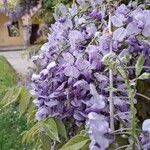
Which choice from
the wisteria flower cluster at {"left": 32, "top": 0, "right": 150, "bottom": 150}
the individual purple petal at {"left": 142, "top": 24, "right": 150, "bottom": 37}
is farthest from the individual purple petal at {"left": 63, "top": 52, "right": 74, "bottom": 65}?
the individual purple petal at {"left": 142, "top": 24, "right": 150, "bottom": 37}

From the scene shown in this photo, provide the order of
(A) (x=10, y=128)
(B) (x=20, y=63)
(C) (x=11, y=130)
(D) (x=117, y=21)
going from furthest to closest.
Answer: (B) (x=20, y=63)
(A) (x=10, y=128)
(C) (x=11, y=130)
(D) (x=117, y=21)

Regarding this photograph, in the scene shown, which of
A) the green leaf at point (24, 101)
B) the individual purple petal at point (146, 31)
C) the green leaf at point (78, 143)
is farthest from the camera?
the green leaf at point (24, 101)

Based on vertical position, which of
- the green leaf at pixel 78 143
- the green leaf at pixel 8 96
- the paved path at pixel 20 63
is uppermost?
the green leaf at pixel 78 143

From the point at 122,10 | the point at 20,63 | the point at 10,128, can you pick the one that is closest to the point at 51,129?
the point at 122,10

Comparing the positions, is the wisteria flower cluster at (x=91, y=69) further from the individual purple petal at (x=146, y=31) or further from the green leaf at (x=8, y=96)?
the green leaf at (x=8, y=96)

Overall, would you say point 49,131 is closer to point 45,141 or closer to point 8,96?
point 45,141

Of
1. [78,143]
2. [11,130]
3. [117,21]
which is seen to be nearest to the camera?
[78,143]

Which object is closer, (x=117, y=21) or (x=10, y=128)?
(x=117, y=21)

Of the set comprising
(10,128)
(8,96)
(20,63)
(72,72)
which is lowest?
(20,63)

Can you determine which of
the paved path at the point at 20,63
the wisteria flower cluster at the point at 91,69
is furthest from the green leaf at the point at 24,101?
the paved path at the point at 20,63

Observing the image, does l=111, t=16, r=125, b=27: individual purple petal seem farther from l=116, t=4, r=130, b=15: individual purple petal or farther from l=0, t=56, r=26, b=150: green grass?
Answer: l=0, t=56, r=26, b=150: green grass

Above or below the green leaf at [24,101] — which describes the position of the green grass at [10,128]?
below

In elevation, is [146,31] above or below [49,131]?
above

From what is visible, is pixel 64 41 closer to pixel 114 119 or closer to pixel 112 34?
pixel 112 34
